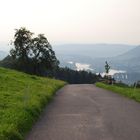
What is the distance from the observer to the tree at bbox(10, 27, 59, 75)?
8819 cm

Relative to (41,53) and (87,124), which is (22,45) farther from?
(87,124)

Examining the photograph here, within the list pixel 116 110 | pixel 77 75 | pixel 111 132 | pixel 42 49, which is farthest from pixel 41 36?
pixel 111 132

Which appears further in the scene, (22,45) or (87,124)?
(22,45)

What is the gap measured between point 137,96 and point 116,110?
8.97m

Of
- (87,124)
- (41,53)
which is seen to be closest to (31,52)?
(41,53)

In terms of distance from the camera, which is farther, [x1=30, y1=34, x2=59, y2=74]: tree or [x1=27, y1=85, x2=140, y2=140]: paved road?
[x1=30, y1=34, x2=59, y2=74]: tree

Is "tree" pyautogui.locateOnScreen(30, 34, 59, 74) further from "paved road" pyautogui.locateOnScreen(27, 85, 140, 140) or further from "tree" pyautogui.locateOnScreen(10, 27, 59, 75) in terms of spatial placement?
"paved road" pyautogui.locateOnScreen(27, 85, 140, 140)

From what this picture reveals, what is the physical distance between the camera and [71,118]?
53.8ft

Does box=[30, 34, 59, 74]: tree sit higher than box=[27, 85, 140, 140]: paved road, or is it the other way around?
box=[30, 34, 59, 74]: tree

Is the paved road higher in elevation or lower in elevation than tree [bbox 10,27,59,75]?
lower

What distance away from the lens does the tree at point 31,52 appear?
88188 mm

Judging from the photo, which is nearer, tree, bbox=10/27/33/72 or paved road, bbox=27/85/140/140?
paved road, bbox=27/85/140/140

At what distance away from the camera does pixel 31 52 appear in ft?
297

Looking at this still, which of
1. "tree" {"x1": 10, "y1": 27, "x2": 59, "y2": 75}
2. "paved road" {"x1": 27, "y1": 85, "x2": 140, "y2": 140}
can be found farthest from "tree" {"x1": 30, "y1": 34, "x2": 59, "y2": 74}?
"paved road" {"x1": 27, "y1": 85, "x2": 140, "y2": 140}
